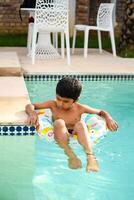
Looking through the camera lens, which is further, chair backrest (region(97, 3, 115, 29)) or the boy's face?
chair backrest (region(97, 3, 115, 29))

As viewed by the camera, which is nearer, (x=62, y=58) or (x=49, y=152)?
(x=49, y=152)

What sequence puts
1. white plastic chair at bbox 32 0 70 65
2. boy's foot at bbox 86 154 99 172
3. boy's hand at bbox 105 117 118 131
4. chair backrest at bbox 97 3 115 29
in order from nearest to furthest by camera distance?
boy's foot at bbox 86 154 99 172, boy's hand at bbox 105 117 118 131, white plastic chair at bbox 32 0 70 65, chair backrest at bbox 97 3 115 29

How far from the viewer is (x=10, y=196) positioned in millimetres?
3576

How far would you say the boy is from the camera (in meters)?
3.62

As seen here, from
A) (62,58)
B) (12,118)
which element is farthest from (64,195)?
(62,58)

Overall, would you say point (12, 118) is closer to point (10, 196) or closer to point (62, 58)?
point (10, 196)

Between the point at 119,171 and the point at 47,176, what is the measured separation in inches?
26.7

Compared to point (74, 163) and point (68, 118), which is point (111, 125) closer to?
point (68, 118)

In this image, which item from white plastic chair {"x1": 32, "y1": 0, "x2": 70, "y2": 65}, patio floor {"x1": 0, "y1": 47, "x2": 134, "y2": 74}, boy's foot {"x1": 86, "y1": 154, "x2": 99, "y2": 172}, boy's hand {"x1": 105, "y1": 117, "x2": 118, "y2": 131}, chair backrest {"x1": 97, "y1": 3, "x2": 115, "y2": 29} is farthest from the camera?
chair backrest {"x1": 97, "y1": 3, "x2": 115, "y2": 29}

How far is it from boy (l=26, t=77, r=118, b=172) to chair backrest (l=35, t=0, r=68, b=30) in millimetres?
→ 4239

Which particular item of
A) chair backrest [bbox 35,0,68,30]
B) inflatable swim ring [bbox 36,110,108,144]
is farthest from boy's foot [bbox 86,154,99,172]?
chair backrest [bbox 35,0,68,30]

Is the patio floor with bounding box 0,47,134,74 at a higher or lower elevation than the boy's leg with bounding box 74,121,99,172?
lower

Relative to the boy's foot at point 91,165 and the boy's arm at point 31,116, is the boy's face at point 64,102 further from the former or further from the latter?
the boy's foot at point 91,165

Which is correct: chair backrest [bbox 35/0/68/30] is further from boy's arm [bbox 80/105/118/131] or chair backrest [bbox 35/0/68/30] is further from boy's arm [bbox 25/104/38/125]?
boy's arm [bbox 25/104/38/125]
